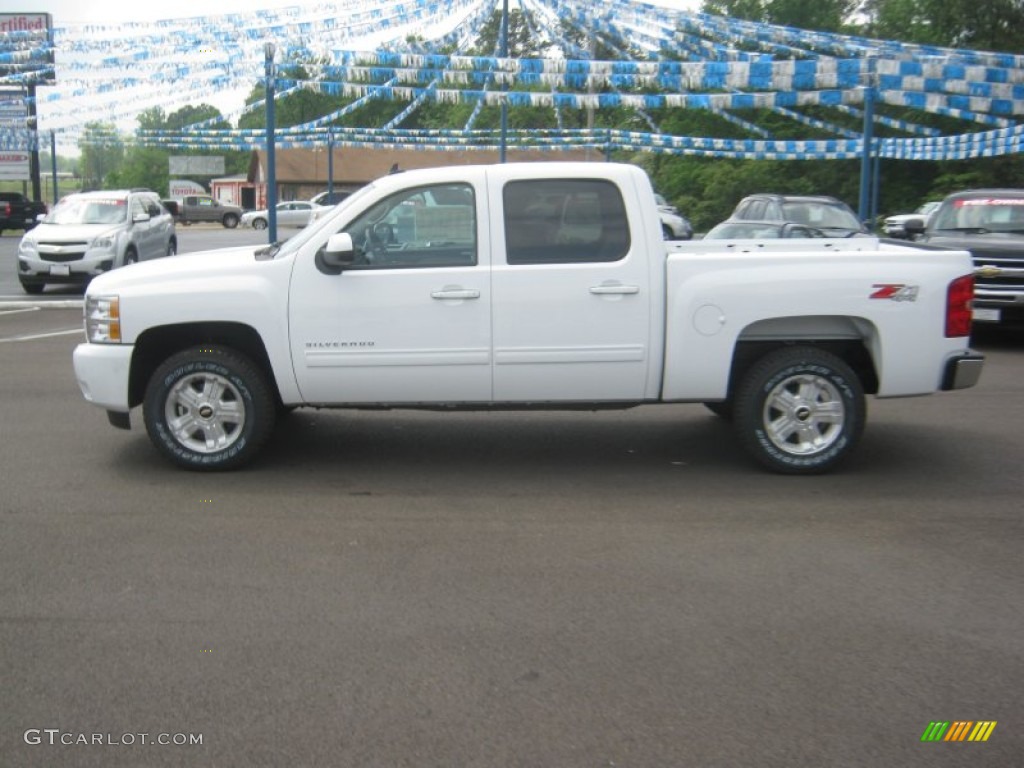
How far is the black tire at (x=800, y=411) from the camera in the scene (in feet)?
23.1

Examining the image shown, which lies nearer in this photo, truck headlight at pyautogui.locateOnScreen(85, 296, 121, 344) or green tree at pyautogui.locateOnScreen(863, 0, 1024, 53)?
truck headlight at pyautogui.locateOnScreen(85, 296, 121, 344)

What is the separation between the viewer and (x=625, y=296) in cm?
689

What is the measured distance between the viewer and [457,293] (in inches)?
270

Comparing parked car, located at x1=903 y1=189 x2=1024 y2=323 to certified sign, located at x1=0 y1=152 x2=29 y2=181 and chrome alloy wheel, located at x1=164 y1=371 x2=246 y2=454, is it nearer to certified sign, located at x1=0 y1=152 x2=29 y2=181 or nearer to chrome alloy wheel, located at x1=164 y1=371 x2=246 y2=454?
chrome alloy wheel, located at x1=164 y1=371 x2=246 y2=454

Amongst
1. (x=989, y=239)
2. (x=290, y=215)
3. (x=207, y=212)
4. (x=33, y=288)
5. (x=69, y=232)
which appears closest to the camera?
(x=989, y=239)

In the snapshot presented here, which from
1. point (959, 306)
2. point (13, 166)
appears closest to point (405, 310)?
point (959, 306)

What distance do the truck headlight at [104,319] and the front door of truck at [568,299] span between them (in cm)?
240

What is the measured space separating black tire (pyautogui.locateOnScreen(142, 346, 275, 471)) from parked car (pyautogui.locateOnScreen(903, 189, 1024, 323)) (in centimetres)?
787

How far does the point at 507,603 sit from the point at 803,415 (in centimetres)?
297

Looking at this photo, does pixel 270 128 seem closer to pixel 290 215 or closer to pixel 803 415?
pixel 803 415

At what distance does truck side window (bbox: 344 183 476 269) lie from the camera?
6980 millimetres

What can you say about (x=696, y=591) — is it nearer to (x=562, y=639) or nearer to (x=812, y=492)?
(x=562, y=639)

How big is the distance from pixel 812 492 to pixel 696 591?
6.46 ft

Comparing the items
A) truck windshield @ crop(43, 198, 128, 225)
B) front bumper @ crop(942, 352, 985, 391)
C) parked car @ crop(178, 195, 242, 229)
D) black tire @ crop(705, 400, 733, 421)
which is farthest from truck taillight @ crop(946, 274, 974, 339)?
parked car @ crop(178, 195, 242, 229)
